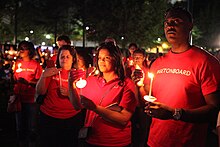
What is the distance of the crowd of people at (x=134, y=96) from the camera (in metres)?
3.12

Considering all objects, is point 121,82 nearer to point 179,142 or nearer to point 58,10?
point 179,142

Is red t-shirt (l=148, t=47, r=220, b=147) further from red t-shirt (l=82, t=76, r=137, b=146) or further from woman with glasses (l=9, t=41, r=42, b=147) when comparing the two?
woman with glasses (l=9, t=41, r=42, b=147)

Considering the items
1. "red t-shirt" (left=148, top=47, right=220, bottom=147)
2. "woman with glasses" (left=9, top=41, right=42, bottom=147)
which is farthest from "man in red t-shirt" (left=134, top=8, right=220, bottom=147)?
"woman with glasses" (left=9, top=41, right=42, bottom=147)

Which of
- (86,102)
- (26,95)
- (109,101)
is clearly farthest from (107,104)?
(26,95)

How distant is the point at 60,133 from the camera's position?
514 cm

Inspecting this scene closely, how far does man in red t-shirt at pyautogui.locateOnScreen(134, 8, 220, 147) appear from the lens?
121 inches

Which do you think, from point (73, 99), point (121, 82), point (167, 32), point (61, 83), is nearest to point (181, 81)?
point (167, 32)

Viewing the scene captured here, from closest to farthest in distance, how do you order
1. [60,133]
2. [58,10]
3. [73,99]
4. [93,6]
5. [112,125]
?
1. [112,125]
2. [73,99]
3. [60,133]
4. [93,6]
5. [58,10]

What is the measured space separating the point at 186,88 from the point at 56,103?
2.47 meters

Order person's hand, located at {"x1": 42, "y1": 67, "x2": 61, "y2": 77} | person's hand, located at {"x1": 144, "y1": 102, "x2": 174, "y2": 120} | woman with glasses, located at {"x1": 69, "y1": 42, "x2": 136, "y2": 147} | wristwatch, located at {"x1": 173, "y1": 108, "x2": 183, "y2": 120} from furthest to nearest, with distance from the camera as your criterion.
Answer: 1. person's hand, located at {"x1": 42, "y1": 67, "x2": 61, "y2": 77}
2. woman with glasses, located at {"x1": 69, "y1": 42, "x2": 136, "y2": 147}
3. wristwatch, located at {"x1": 173, "y1": 108, "x2": 183, "y2": 120}
4. person's hand, located at {"x1": 144, "y1": 102, "x2": 174, "y2": 120}

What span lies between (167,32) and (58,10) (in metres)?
44.3

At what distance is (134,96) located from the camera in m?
3.84

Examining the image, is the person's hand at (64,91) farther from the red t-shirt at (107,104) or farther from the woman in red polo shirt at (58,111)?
the red t-shirt at (107,104)

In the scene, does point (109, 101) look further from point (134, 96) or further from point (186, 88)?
point (186, 88)
